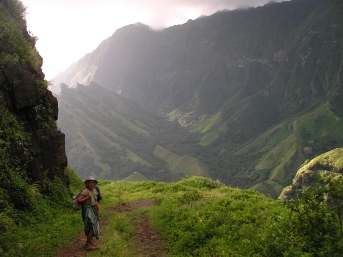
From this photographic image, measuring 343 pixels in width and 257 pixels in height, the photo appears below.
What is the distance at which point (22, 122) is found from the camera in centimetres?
1403

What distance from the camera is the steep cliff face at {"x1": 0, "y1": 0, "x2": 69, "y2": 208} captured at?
37.8 ft

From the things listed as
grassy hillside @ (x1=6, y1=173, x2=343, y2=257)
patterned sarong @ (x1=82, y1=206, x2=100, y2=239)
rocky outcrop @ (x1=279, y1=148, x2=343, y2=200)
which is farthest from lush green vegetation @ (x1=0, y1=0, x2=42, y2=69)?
rocky outcrop @ (x1=279, y1=148, x2=343, y2=200)

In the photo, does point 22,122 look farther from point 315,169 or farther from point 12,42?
point 315,169

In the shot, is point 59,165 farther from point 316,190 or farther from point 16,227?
point 316,190

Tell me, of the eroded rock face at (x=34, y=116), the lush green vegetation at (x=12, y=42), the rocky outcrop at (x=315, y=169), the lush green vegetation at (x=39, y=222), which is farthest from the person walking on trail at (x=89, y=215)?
the rocky outcrop at (x=315, y=169)

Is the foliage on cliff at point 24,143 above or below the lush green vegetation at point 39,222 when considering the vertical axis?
above

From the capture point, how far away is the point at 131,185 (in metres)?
27.4

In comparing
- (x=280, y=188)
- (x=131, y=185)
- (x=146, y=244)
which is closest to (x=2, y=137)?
(x=146, y=244)

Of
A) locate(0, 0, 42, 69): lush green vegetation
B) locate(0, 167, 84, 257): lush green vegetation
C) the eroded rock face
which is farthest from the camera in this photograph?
locate(0, 0, 42, 69): lush green vegetation

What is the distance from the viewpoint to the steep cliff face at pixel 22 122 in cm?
1153

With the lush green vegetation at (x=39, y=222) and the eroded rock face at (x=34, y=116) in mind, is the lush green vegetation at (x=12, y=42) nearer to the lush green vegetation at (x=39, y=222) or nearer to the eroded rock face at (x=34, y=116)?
the eroded rock face at (x=34, y=116)

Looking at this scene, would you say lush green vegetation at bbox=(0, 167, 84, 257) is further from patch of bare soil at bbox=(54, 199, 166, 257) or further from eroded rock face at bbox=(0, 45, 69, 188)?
eroded rock face at bbox=(0, 45, 69, 188)

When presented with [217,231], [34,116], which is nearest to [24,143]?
[34,116]

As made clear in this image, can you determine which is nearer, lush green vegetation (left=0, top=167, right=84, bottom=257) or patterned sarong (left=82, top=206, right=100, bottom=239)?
lush green vegetation (left=0, top=167, right=84, bottom=257)
